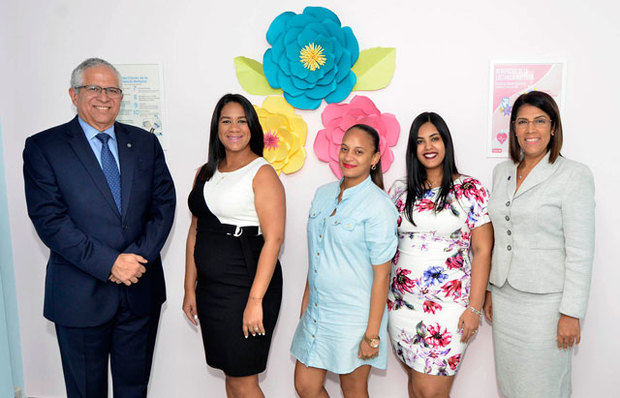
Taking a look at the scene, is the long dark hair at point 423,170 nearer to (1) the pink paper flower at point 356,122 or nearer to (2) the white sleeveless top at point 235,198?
(1) the pink paper flower at point 356,122

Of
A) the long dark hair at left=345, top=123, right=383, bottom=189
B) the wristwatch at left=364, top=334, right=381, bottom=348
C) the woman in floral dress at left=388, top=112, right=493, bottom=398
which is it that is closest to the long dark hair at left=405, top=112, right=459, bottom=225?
the woman in floral dress at left=388, top=112, right=493, bottom=398

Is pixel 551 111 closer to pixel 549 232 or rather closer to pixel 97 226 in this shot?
pixel 549 232

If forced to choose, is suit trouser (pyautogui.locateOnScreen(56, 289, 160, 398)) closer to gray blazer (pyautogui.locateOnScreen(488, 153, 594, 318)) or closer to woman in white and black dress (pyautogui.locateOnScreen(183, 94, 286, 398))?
woman in white and black dress (pyautogui.locateOnScreen(183, 94, 286, 398))

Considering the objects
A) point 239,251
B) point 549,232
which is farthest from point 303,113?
point 549,232

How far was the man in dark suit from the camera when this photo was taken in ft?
5.60

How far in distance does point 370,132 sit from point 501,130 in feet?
2.59

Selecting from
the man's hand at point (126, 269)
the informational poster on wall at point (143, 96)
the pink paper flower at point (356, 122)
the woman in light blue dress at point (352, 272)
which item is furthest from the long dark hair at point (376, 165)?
the informational poster on wall at point (143, 96)

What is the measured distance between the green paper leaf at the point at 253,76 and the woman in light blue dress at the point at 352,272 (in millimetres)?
706

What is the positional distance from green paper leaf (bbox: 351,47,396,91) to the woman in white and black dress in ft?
2.13

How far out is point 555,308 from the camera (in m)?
1.69

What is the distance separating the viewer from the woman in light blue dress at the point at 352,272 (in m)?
1.67

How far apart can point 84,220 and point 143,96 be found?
876mm

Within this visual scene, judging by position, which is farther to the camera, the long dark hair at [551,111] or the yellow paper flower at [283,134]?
the yellow paper flower at [283,134]

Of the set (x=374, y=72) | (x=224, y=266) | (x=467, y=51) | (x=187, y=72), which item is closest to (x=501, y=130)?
(x=467, y=51)
